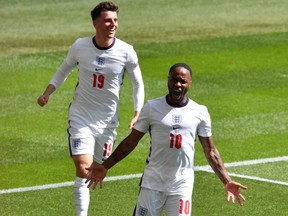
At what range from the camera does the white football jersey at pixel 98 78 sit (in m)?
15.6

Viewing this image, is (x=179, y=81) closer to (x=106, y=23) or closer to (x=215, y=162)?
(x=215, y=162)

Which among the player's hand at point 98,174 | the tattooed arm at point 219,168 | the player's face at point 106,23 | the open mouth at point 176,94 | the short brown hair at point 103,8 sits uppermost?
the short brown hair at point 103,8

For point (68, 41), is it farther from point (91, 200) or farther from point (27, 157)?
point (91, 200)

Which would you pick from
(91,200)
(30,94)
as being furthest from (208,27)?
(91,200)

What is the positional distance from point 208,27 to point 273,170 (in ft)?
37.7

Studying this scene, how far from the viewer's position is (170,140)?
13.1 meters

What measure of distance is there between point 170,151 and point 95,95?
2746mm

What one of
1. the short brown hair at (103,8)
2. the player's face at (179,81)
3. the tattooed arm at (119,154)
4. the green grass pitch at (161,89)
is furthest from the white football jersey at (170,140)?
the green grass pitch at (161,89)

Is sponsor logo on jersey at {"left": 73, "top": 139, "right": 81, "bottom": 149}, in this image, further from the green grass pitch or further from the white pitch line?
the white pitch line

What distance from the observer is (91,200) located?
17.0 m

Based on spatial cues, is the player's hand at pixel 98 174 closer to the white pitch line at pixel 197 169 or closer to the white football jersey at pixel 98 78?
the white football jersey at pixel 98 78

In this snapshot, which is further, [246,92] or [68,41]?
[68,41]

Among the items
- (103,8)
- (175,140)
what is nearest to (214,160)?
(175,140)

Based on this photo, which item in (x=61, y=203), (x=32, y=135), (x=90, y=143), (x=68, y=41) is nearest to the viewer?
(x=90, y=143)
